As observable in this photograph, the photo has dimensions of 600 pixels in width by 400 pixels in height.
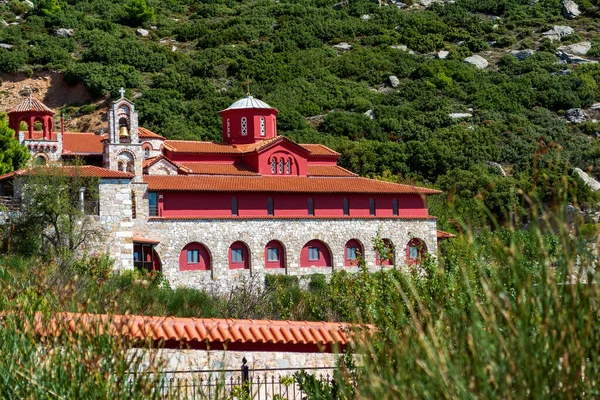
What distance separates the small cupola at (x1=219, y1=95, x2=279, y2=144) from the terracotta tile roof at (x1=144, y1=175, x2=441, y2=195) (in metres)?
4.69

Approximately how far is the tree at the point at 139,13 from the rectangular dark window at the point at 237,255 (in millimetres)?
58508

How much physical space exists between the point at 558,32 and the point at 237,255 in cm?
6789

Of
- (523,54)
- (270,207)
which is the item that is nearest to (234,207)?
(270,207)

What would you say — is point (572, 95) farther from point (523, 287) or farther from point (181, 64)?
point (523, 287)

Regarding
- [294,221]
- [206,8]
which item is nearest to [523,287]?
[294,221]

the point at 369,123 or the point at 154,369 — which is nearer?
the point at 154,369

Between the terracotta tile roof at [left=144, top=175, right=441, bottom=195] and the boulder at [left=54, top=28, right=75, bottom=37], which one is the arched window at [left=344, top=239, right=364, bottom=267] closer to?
the terracotta tile roof at [left=144, top=175, right=441, bottom=195]

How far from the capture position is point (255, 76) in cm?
8206

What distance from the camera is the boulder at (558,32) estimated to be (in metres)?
97.1

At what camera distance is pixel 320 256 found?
43.0 meters

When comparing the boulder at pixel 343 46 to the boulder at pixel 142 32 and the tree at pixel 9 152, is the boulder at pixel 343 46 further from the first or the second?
the tree at pixel 9 152

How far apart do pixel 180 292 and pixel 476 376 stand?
94.5 ft

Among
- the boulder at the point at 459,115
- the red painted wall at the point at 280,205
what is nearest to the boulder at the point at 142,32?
the boulder at the point at 459,115

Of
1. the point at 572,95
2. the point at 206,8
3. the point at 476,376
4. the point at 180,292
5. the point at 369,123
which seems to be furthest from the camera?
the point at 206,8
